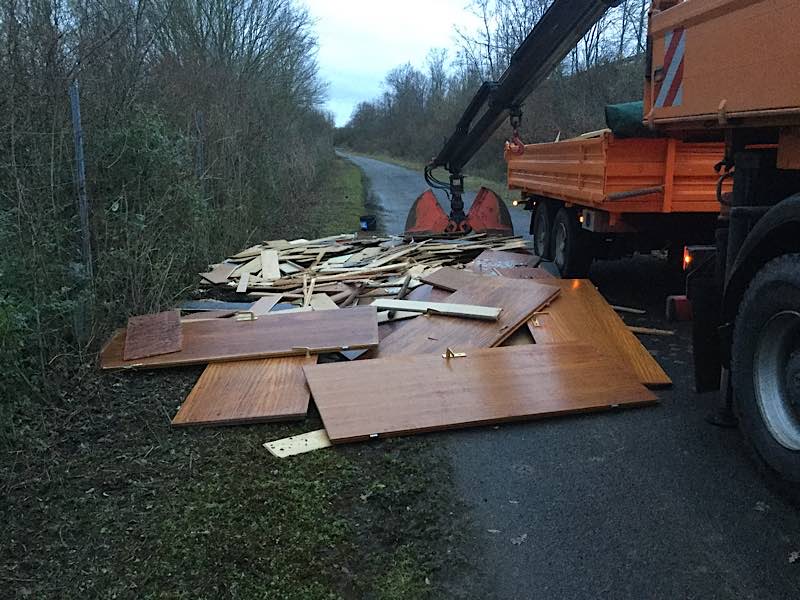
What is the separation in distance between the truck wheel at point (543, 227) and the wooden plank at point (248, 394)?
5.50 metres

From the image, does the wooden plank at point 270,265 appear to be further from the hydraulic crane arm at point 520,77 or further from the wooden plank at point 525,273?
the hydraulic crane arm at point 520,77

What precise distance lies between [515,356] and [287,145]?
16.0 meters

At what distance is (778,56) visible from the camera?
318 centimetres

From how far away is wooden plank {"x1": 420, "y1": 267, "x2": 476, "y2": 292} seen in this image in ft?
25.0

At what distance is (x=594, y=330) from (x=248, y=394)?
3159mm

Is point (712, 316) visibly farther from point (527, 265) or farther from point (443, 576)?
point (527, 265)

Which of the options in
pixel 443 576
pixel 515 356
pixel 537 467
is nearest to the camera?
pixel 443 576

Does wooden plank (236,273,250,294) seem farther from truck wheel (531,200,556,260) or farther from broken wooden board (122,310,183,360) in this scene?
truck wheel (531,200,556,260)

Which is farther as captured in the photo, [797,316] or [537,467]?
[537,467]

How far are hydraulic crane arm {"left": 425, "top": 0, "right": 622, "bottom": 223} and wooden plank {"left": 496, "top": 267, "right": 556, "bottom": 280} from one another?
278 centimetres

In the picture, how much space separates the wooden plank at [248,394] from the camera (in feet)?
15.2

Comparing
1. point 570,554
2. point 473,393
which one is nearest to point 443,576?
point 570,554

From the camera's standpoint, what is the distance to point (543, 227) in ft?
34.2

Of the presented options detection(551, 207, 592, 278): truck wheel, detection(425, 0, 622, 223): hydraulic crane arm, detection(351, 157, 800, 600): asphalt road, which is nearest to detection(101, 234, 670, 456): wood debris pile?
detection(351, 157, 800, 600): asphalt road
